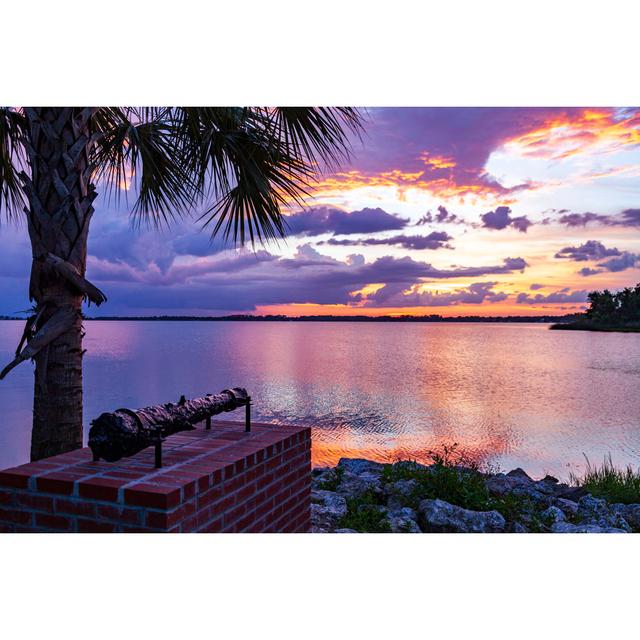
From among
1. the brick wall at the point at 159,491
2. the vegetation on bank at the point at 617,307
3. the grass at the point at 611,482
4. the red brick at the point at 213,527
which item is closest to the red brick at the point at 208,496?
the brick wall at the point at 159,491

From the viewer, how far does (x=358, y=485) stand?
5.80 m

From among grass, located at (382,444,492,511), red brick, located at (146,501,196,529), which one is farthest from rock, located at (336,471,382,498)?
red brick, located at (146,501,196,529)

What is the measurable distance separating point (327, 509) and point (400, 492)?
866mm

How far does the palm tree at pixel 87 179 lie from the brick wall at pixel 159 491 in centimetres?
140

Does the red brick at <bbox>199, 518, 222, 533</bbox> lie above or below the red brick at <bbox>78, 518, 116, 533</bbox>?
below

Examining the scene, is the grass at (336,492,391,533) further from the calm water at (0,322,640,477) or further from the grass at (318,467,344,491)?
the calm water at (0,322,640,477)

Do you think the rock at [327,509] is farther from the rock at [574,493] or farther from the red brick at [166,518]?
the rock at [574,493]

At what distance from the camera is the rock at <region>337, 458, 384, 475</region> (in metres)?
7.08

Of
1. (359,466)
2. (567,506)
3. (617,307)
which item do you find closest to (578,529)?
(567,506)

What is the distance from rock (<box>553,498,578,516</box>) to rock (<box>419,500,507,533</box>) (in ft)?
3.36

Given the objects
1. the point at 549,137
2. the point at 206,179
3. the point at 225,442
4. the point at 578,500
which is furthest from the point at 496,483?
the point at 549,137

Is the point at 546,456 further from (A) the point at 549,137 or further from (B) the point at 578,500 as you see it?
(A) the point at 549,137

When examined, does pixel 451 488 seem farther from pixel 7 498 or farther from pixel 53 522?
pixel 7 498

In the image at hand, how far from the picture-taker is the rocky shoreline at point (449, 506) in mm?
4668
